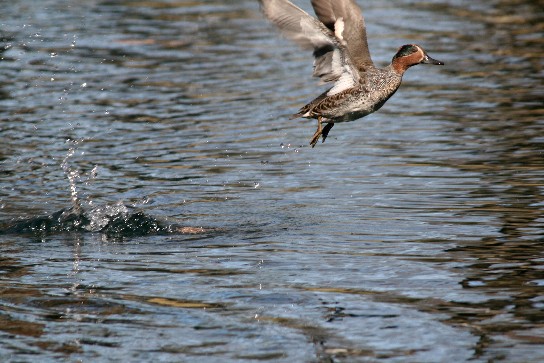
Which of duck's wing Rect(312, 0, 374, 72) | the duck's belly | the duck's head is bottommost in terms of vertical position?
the duck's belly

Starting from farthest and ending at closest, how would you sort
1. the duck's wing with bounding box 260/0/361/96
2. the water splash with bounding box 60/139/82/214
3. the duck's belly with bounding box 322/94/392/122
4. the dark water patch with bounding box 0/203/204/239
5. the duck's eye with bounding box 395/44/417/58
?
the duck's eye with bounding box 395/44/417/58, the water splash with bounding box 60/139/82/214, the duck's belly with bounding box 322/94/392/122, the dark water patch with bounding box 0/203/204/239, the duck's wing with bounding box 260/0/361/96

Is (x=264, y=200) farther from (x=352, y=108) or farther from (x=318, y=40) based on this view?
(x=318, y=40)

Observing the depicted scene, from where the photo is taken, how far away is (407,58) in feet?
30.5

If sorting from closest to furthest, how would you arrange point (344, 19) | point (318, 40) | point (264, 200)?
point (318, 40) → point (344, 19) → point (264, 200)

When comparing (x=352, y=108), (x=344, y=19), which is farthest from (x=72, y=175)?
(x=344, y=19)

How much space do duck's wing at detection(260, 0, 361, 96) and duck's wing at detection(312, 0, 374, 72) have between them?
13 centimetres

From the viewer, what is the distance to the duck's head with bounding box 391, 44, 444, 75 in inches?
362

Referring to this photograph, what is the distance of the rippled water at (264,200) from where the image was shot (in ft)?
20.3

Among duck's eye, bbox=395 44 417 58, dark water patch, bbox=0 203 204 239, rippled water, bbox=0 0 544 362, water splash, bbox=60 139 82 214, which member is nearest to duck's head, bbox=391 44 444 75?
duck's eye, bbox=395 44 417 58

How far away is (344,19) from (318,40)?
37cm

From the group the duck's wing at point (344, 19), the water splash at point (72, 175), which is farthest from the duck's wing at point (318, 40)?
the water splash at point (72, 175)

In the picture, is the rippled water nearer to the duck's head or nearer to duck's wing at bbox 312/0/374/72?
the duck's head

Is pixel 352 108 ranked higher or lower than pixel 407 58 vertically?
lower

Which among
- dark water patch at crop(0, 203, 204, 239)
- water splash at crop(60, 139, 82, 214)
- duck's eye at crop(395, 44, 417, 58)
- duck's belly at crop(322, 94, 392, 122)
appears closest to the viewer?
dark water patch at crop(0, 203, 204, 239)
